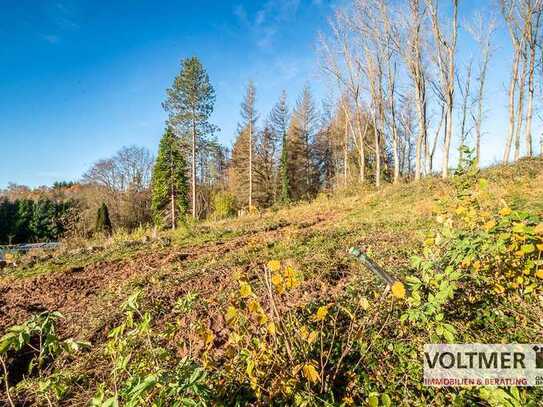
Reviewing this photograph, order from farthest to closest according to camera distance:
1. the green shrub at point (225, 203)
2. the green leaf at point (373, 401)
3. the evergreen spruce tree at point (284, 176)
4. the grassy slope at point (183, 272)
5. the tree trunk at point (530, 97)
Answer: the evergreen spruce tree at point (284, 176)
the green shrub at point (225, 203)
the tree trunk at point (530, 97)
the grassy slope at point (183, 272)
the green leaf at point (373, 401)

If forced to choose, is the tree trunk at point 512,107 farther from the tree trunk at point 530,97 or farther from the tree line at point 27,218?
the tree line at point 27,218

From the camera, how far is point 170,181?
78.8ft

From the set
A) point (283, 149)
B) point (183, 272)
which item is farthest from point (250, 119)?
point (183, 272)

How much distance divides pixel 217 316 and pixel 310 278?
1.07m

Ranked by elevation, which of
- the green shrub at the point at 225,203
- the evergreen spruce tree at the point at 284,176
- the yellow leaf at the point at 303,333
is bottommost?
the yellow leaf at the point at 303,333

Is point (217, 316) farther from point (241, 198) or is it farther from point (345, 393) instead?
point (241, 198)

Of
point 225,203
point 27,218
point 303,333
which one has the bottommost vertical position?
point 303,333

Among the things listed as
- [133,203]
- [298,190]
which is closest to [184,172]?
[133,203]

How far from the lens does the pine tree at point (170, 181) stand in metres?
24.1

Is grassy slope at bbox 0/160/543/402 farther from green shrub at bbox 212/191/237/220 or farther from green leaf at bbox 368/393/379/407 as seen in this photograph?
green shrub at bbox 212/191/237/220

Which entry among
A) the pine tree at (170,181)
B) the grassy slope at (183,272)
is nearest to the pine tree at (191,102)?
the pine tree at (170,181)

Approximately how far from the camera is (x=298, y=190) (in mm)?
29766

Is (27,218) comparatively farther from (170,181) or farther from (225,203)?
(225,203)

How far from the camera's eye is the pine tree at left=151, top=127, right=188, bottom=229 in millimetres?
24109
